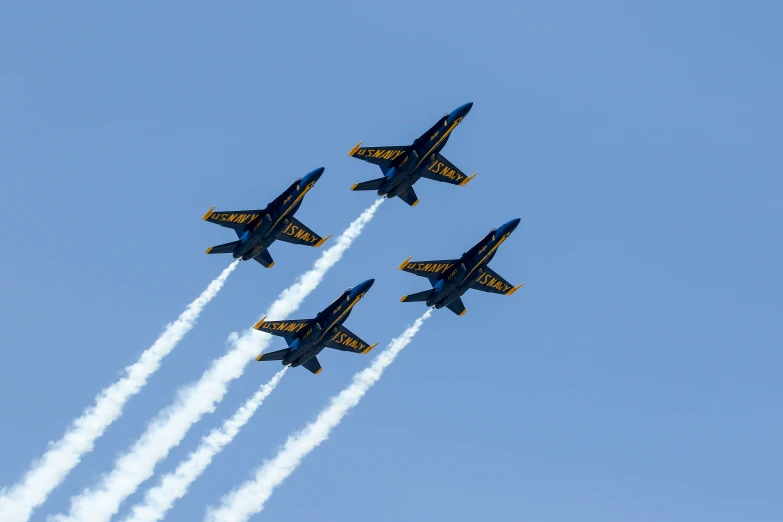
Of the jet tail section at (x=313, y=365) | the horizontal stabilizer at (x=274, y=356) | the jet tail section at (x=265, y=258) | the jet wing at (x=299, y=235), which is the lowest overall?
the horizontal stabilizer at (x=274, y=356)

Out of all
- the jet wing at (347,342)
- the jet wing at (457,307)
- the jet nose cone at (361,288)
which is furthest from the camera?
the jet wing at (457,307)

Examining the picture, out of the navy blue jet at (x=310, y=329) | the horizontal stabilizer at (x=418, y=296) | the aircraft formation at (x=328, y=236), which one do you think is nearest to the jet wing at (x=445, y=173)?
the aircraft formation at (x=328, y=236)

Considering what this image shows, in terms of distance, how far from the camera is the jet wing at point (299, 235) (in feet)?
394

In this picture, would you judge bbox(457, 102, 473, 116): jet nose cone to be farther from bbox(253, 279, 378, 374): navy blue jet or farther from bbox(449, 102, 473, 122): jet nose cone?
bbox(253, 279, 378, 374): navy blue jet

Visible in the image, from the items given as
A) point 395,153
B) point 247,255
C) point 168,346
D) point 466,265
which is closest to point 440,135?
point 395,153

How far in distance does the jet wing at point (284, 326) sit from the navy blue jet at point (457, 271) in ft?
32.4

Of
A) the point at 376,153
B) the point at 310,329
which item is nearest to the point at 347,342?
the point at 310,329

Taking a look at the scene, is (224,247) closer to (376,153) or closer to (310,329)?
(310,329)

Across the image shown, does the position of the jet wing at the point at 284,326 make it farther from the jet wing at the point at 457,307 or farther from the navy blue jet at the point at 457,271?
the jet wing at the point at 457,307

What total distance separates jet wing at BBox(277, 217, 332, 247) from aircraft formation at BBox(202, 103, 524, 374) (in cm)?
11

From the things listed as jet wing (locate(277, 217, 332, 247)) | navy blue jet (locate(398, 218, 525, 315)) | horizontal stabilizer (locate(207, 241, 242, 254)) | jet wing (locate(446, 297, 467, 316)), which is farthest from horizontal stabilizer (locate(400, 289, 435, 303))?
horizontal stabilizer (locate(207, 241, 242, 254))

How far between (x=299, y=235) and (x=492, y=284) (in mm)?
18797

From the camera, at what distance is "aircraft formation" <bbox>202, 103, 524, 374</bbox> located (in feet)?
380

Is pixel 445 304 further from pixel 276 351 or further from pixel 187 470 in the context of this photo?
pixel 187 470
